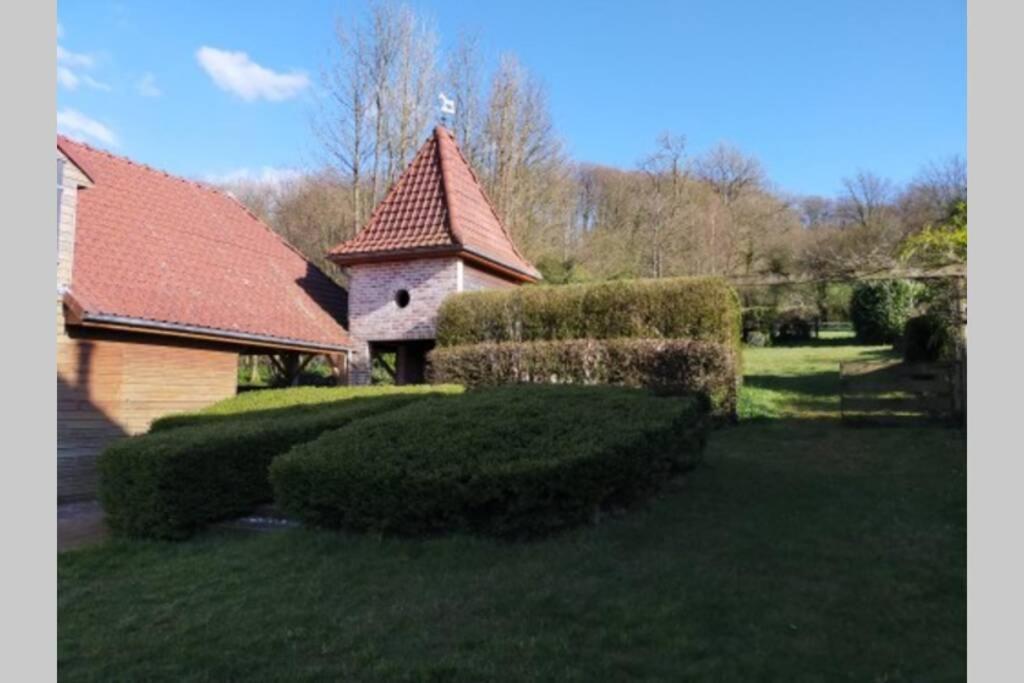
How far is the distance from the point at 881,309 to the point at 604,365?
58.4 ft

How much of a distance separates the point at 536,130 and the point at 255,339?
19115 mm

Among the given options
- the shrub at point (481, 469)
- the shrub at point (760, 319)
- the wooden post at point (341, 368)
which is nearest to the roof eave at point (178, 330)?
the wooden post at point (341, 368)

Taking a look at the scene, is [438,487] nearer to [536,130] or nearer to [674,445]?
[674,445]

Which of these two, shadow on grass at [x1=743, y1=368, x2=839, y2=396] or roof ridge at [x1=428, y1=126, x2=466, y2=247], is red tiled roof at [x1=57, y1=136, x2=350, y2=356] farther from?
shadow on grass at [x1=743, y1=368, x2=839, y2=396]

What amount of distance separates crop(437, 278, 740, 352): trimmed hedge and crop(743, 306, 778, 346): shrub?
17378mm

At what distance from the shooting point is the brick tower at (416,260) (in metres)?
15.1

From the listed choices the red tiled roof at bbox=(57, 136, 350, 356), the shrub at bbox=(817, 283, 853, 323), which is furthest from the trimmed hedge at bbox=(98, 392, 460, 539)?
the shrub at bbox=(817, 283, 853, 323)

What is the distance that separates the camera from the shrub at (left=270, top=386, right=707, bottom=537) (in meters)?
6.06

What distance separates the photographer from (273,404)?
11289 millimetres

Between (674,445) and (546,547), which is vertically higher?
(674,445)

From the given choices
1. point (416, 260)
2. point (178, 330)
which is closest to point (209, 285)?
point (178, 330)

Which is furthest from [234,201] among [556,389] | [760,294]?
[760,294]

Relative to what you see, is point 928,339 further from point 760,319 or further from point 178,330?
point 760,319

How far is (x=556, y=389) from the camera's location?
9.14m
